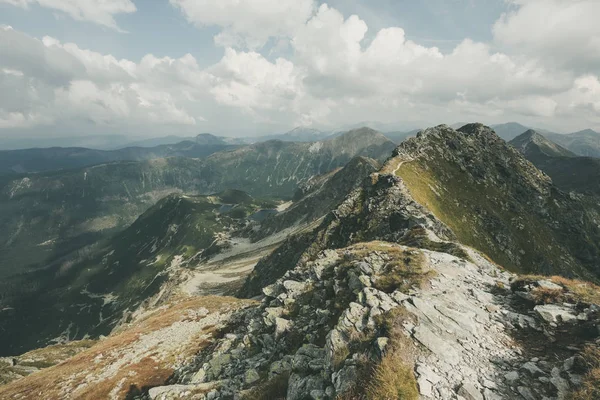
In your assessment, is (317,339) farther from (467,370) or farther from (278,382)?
(467,370)

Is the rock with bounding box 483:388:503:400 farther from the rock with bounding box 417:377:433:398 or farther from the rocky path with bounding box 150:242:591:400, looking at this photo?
the rock with bounding box 417:377:433:398

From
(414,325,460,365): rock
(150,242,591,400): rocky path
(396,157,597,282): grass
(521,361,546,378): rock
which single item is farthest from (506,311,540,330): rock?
(396,157,597,282): grass

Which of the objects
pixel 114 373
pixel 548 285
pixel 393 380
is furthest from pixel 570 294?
pixel 114 373

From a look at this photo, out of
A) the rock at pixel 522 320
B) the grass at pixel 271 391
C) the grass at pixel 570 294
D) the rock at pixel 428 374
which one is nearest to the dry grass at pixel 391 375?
the rock at pixel 428 374

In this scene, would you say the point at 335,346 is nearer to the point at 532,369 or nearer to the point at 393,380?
the point at 393,380

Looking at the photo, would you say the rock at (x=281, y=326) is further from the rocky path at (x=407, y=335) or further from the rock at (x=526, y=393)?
the rock at (x=526, y=393)

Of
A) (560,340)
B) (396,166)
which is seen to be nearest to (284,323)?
(560,340)
